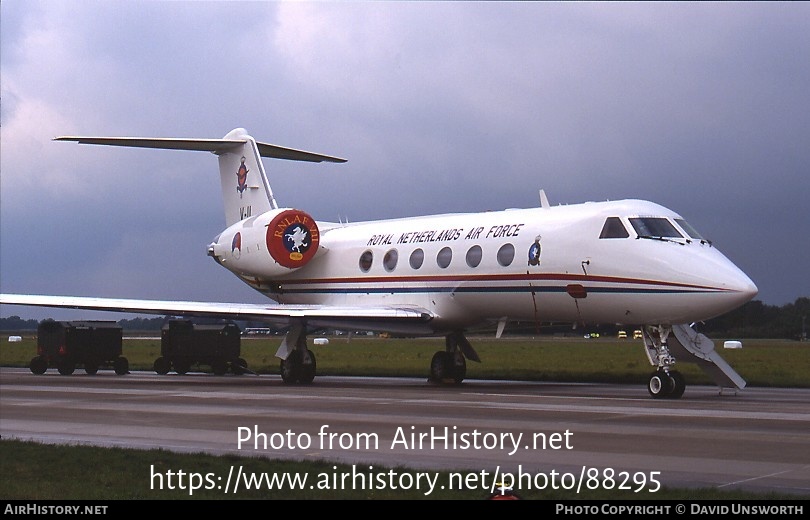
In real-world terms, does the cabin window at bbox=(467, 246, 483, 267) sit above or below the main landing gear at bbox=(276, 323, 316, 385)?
above

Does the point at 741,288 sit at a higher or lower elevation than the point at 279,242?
lower

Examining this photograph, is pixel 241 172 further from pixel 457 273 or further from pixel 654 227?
pixel 654 227

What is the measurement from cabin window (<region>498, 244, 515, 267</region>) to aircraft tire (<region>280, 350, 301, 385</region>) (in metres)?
6.84

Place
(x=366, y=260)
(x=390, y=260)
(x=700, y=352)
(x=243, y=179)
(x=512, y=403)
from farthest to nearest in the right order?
(x=243, y=179) → (x=366, y=260) → (x=390, y=260) → (x=700, y=352) → (x=512, y=403)

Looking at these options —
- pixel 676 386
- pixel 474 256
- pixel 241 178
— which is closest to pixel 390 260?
pixel 474 256

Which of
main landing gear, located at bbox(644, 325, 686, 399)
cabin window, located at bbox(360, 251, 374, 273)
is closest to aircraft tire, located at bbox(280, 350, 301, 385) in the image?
cabin window, located at bbox(360, 251, 374, 273)

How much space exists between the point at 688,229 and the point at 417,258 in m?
8.00

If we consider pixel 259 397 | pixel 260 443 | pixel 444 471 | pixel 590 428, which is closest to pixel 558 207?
pixel 259 397

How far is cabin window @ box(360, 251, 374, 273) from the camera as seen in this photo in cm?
3094

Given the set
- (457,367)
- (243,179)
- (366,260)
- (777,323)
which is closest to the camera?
→ (457,367)

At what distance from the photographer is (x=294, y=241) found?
32500 mm

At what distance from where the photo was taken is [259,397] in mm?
23281

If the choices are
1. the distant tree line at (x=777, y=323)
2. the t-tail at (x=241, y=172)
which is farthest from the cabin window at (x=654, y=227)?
the distant tree line at (x=777, y=323)

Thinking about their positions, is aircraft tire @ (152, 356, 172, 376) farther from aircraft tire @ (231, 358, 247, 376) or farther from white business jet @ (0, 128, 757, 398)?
white business jet @ (0, 128, 757, 398)
